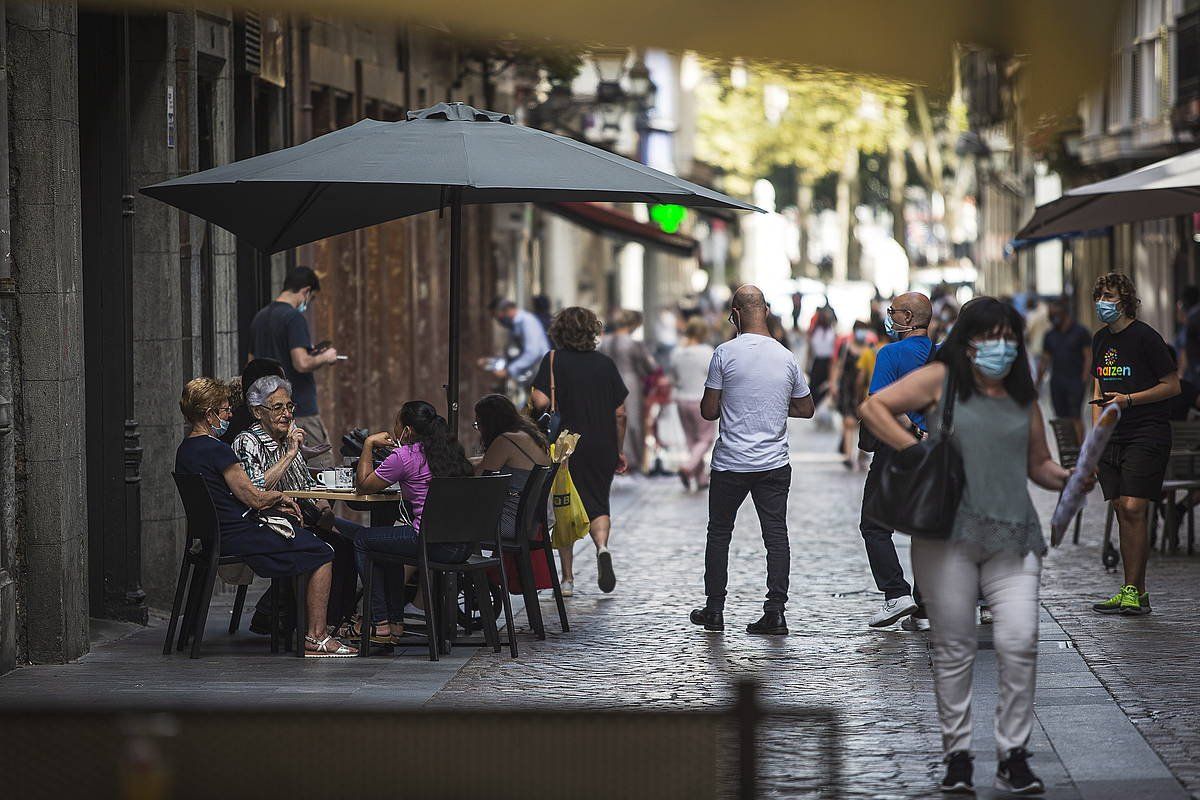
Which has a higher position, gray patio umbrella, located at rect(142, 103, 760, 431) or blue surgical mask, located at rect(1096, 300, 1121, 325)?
gray patio umbrella, located at rect(142, 103, 760, 431)

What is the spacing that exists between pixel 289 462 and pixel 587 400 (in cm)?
312

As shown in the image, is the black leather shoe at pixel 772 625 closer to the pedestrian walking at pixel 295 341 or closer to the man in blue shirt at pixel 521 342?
the pedestrian walking at pixel 295 341

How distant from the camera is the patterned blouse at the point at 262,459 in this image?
856 cm

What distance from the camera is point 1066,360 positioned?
→ 20969mm

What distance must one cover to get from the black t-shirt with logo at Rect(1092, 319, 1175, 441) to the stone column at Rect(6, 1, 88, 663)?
213 inches

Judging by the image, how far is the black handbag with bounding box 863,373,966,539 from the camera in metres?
5.30

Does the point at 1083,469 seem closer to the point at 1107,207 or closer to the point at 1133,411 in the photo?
the point at 1133,411

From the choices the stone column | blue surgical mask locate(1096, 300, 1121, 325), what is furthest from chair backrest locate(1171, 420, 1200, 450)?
the stone column

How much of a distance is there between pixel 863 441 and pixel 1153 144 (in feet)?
73.3

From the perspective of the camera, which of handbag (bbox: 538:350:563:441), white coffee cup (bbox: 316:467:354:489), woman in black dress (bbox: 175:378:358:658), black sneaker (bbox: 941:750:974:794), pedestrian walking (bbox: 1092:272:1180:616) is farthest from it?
handbag (bbox: 538:350:563:441)

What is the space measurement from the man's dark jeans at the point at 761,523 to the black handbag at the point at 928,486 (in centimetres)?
375

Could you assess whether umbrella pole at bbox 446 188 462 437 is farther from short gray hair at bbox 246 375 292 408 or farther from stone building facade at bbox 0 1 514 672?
stone building facade at bbox 0 1 514 672

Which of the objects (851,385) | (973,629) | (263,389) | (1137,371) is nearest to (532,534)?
(263,389)

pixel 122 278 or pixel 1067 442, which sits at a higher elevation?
pixel 122 278
